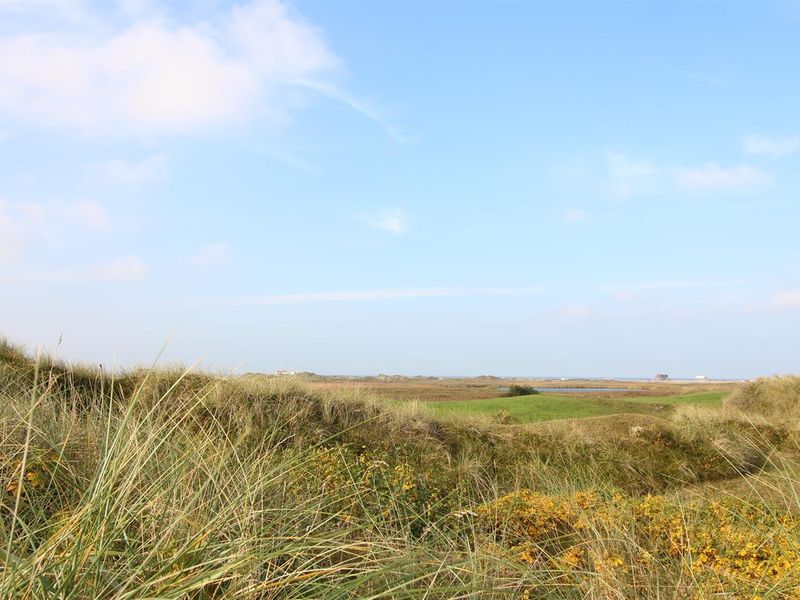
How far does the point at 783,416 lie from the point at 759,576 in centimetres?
1532

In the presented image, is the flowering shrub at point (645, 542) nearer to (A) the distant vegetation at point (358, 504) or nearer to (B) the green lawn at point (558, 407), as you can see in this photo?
(A) the distant vegetation at point (358, 504)

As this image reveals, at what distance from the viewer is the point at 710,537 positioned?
4418 mm

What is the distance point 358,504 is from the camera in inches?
197

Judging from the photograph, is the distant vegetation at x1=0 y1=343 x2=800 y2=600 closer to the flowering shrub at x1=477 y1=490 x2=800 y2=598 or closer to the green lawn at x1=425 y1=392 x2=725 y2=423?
the flowering shrub at x1=477 y1=490 x2=800 y2=598

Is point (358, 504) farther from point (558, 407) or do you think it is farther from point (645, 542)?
point (558, 407)

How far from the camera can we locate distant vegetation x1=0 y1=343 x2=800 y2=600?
93.4 inches

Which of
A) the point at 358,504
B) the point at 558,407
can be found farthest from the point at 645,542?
the point at 558,407

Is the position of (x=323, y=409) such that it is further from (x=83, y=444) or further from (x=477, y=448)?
(x=83, y=444)

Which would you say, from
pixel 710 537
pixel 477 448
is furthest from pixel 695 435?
pixel 710 537

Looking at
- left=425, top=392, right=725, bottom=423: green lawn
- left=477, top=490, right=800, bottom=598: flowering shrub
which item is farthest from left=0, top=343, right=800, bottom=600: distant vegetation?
left=425, top=392, right=725, bottom=423: green lawn

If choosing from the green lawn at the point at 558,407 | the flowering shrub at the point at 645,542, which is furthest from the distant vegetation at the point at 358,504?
the green lawn at the point at 558,407

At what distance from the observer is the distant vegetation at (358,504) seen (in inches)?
93.4

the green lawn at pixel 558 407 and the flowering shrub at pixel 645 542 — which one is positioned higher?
the green lawn at pixel 558 407

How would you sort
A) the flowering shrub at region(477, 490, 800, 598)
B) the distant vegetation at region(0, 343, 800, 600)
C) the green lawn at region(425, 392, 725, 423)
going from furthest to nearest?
the green lawn at region(425, 392, 725, 423) → the flowering shrub at region(477, 490, 800, 598) → the distant vegetation at region(0, 343, 800, 600)
